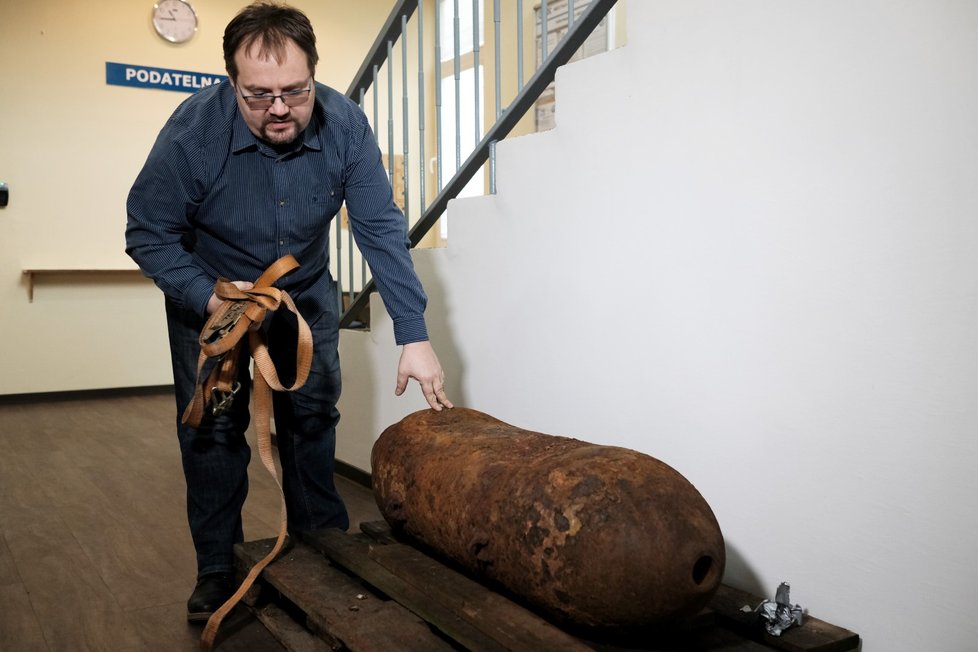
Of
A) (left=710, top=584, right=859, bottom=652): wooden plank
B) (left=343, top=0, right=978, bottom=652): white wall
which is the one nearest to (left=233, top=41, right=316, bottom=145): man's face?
(left=343, top=0, right=978, bottom=652): white wall

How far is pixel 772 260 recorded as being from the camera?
180 centimetres

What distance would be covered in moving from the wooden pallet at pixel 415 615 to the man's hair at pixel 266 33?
1074 millimetres

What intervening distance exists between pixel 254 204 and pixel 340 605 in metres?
0.92

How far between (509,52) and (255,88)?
390 centimetres

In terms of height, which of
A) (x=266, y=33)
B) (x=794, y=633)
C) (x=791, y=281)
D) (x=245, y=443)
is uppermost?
(x=266, y=33)

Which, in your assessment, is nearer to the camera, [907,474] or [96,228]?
[907,474]

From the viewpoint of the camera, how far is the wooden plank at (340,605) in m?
1.59

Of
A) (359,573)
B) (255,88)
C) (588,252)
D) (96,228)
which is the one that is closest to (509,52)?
(96,228)

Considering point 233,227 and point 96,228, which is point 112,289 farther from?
point 233,227

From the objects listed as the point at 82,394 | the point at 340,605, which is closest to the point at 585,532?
the point at 340,605

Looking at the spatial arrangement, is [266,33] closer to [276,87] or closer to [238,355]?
[276,87]

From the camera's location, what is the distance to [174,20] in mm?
6324

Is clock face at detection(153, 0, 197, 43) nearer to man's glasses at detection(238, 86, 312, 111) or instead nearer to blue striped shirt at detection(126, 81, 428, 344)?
blue striped shirt at detection(126, 81, 428, 344)

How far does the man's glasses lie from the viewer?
1.83 metres
